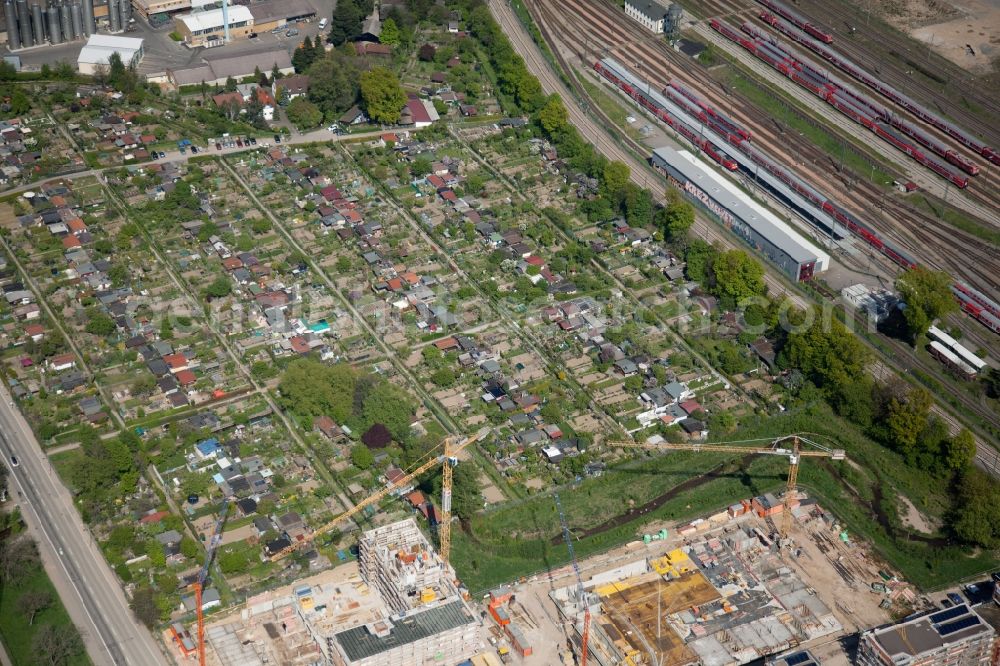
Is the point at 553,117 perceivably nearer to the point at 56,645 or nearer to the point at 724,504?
the point at 724,504

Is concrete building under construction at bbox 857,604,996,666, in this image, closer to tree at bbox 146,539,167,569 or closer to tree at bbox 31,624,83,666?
tree at bbox 146,539,167,569

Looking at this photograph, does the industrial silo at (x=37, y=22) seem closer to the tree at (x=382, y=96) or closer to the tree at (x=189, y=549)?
the tree at (x=382, y=96)

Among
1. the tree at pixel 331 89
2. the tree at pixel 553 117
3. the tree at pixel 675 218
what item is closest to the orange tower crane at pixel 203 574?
the tree at pixel 675 218

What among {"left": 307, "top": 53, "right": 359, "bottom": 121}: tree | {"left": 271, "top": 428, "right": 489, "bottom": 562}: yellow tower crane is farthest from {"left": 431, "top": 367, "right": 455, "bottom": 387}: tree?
{"left": 307, "top": 53, "right": 359, "bottom": 121}: tree

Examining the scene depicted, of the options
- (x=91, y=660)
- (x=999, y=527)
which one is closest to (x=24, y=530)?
(x=91, y=660)

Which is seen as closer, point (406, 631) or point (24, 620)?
point (406, 631)

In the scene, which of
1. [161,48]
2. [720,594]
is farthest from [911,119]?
[161,48]

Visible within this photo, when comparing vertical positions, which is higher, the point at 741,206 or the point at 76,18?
the point at 741,206
